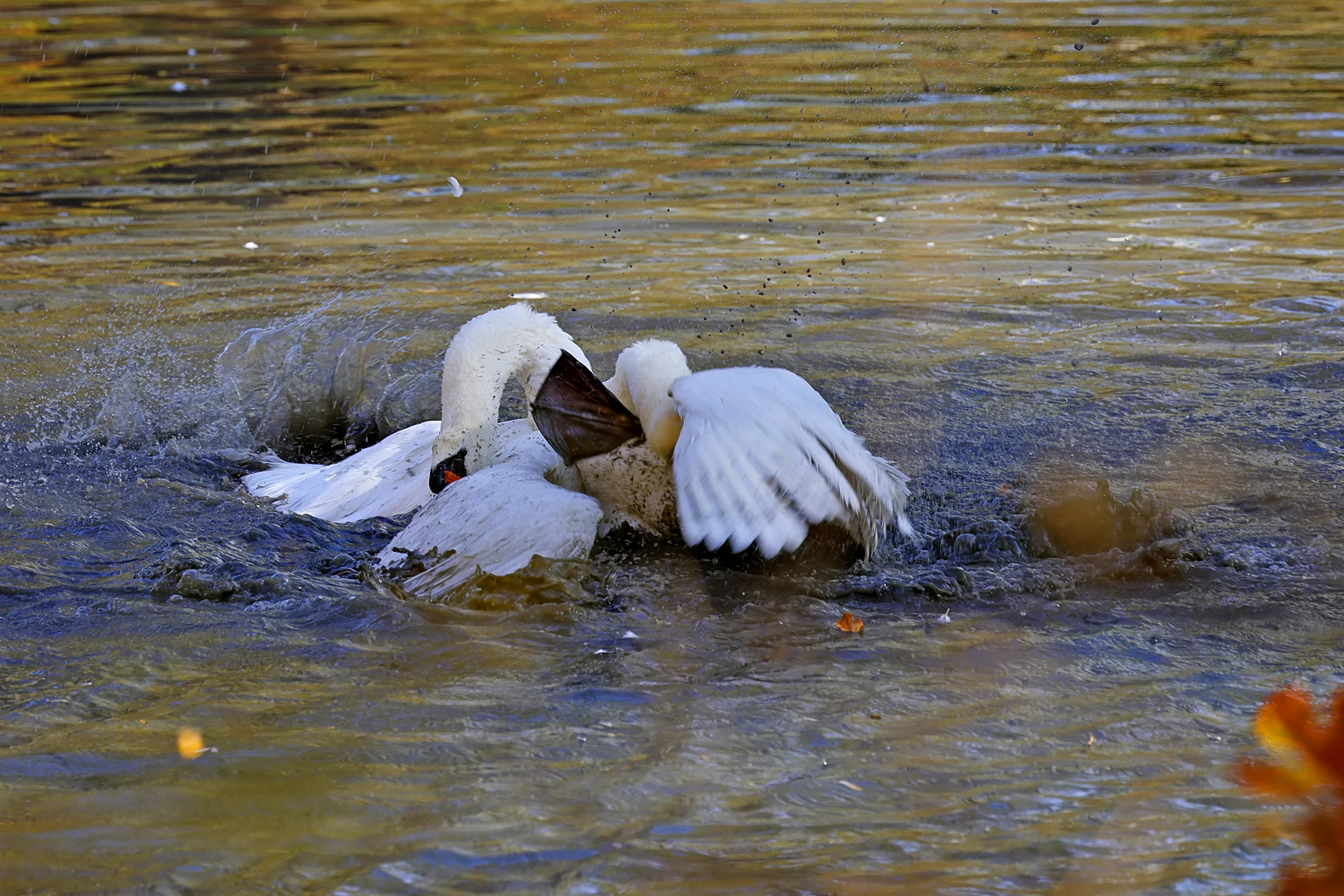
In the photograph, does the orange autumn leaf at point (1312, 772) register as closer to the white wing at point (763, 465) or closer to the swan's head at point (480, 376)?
the white wing at point (763, 465)

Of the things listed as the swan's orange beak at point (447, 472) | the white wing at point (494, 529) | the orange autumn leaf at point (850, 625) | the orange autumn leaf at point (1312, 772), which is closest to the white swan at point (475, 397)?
the swan's orange beak at point (447, 472)

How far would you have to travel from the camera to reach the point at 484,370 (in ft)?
17.7

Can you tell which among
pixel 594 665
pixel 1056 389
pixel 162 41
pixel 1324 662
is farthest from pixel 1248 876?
pixel 162 41

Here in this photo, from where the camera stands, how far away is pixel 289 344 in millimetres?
7688

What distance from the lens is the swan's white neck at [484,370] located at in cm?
539

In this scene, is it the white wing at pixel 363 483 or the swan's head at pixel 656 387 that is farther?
the white wing at pixel 363 483

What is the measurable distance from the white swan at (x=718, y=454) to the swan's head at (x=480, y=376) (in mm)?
277

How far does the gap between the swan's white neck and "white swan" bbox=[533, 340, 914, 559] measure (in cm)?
27

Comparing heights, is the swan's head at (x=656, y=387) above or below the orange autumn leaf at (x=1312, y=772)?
below

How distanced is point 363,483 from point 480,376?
920 mm

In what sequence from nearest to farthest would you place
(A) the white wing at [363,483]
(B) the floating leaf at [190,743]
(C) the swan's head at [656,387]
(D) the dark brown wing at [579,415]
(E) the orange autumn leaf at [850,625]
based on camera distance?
(B) the floating leaf at [190,743]
(E) the orange autumn leaf at [850,625]
(C) the swan's head at [656,387]
(D) the dark brown wing at [579,415]
(A) the white wing at [363,483]

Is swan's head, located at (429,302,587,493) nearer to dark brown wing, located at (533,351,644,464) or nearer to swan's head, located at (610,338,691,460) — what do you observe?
dark brown wing, located at (533,351,644,464)

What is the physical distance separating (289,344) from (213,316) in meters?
0.87

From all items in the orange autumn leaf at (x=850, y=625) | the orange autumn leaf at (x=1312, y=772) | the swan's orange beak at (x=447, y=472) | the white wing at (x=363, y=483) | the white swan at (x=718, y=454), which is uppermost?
the orange autumn leaf at (x=1312, y=772)
